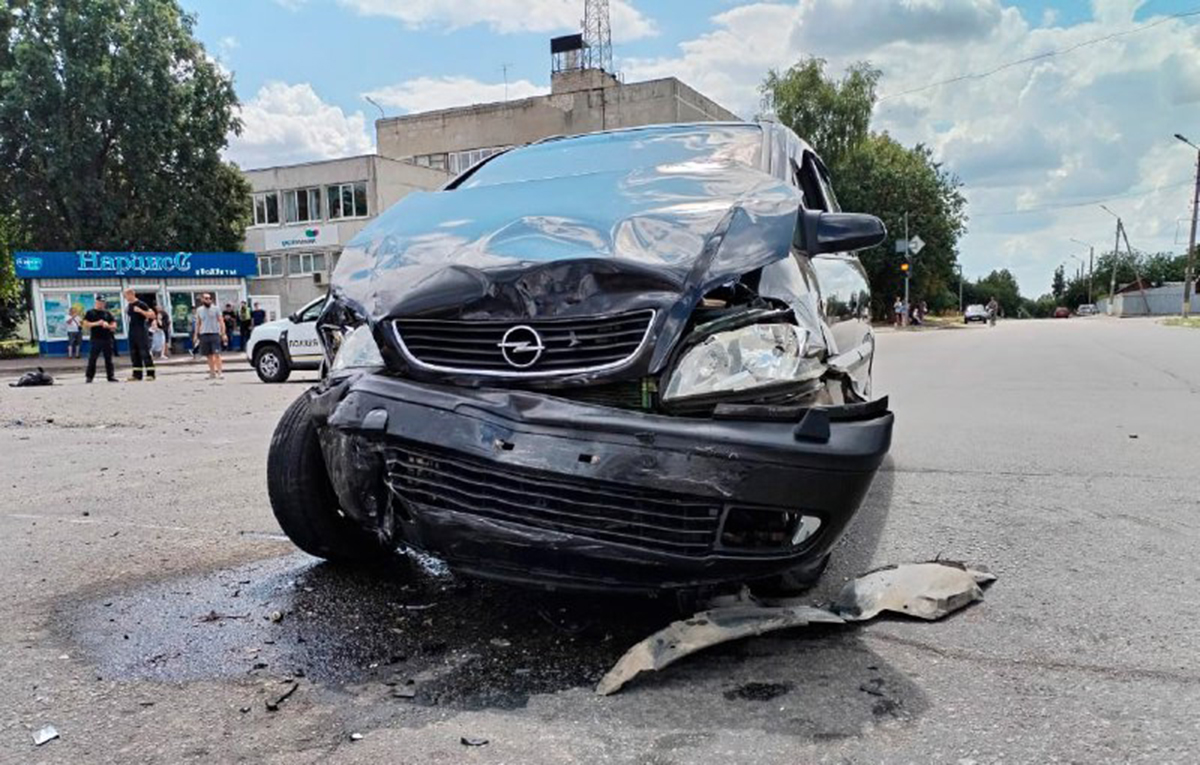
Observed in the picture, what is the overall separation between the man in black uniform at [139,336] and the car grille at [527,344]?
14155 mm

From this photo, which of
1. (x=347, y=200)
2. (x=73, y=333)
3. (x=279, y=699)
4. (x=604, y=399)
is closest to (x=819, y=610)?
Answer: (x=604, y=399)

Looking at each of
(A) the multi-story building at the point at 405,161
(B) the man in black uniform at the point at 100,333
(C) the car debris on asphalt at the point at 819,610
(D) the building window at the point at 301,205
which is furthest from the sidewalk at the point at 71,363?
(C) the car debris on asphalt at the point at 819,610

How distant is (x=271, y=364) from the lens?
52.0 feet

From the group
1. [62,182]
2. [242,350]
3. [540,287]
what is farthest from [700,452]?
[62,182]

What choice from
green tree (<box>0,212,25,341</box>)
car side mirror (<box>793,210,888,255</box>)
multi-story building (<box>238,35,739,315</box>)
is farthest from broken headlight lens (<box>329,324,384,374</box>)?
green tree (<box>0,212,25,341</box>)

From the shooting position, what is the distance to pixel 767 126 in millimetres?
4223

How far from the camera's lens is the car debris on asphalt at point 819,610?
2.57 m

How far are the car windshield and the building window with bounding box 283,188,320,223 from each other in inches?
1578

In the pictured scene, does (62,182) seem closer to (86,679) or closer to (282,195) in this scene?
(282,195)

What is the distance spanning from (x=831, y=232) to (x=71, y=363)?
27.2 metres

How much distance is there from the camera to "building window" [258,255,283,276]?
42969 millimetres

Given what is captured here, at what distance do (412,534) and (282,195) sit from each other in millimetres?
43449

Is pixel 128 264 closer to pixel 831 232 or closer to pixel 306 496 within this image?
pixel 306 496

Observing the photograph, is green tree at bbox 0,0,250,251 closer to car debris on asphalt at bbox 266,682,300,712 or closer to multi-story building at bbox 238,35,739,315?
multi-story building at bbox 238,35,739,315
